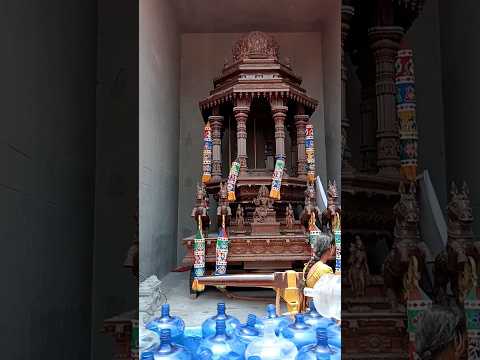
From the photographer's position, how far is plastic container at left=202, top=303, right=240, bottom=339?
951 mm

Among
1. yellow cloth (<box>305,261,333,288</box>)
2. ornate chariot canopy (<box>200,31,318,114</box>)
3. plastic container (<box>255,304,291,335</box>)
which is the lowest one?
plastic container (<box>255,304,291,335</box>)

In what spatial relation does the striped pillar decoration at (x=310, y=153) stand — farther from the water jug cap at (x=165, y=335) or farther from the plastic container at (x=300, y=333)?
the water jug cap at (x=165, y=335)

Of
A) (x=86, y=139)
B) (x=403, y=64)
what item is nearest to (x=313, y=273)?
(x=403, y=64)

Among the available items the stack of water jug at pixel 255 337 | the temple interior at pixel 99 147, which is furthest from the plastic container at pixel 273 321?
the temple interior at pixel 99 147

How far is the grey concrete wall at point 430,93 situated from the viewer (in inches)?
29.5

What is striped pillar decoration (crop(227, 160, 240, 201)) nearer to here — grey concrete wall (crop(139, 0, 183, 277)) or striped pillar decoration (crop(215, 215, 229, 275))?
striped pillar decoration (crop(215, 215, 229, 275))

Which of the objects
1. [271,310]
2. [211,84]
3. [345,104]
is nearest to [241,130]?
[211,84]

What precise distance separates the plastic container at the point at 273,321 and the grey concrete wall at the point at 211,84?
0.92ft

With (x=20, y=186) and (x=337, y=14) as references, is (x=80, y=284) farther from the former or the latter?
(x=337, y=14)

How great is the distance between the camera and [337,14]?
941 millimetres

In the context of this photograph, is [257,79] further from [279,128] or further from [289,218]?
[289,218]

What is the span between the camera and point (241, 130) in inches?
→ 46.7

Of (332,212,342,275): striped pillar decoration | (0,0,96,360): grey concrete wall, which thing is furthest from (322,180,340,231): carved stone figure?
(0,0,96,360): grey concrete wall

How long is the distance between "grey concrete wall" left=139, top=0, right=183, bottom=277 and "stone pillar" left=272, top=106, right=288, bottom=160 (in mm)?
329
